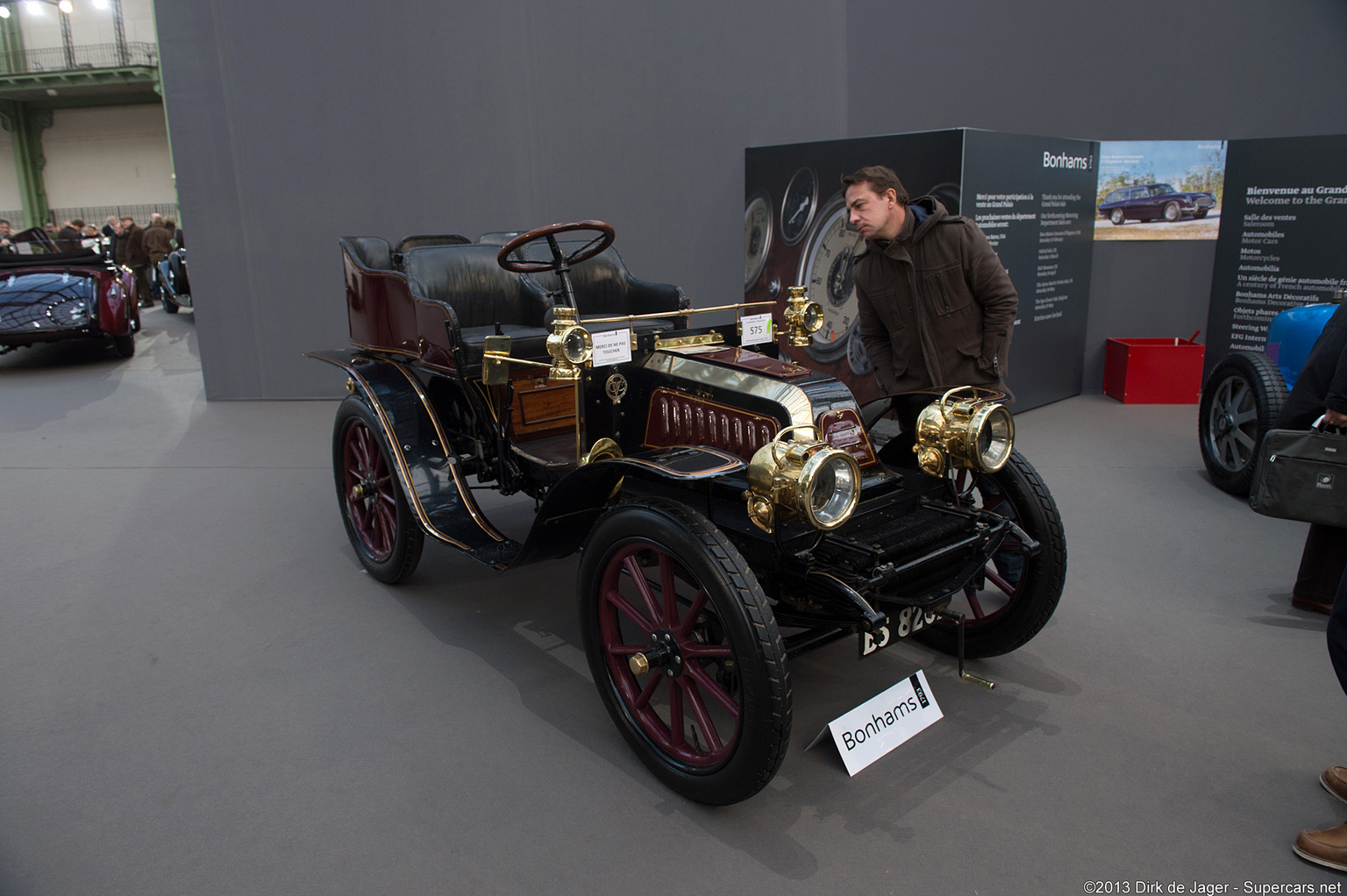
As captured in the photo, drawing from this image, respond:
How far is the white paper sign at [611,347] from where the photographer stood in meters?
2.51

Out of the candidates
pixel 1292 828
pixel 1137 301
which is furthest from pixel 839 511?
pixel 1137 301

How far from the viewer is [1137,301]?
688 centimetres

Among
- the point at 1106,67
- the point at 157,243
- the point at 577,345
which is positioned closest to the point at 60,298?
the point at 157,243

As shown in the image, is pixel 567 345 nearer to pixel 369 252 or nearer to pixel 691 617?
pixel 691 617

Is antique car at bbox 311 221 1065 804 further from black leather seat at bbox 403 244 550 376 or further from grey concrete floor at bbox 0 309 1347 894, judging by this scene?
grey concrete floor at bbox 0 309 1347 894

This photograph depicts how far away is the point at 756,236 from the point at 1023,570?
467 cm

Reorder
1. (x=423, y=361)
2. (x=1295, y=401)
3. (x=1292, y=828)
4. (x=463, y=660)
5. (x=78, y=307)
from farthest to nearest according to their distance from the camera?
(x=78, y=307) < (x=423, y=361) < (x=1295, y=401) < (x=463, y=660) < (x=1292, y=828)

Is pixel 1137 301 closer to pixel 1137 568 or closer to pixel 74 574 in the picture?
pixel 1137 568

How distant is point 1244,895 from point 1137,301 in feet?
19.9

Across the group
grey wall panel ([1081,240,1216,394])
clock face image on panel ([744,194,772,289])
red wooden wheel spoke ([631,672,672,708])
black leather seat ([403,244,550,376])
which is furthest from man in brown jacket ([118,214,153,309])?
red wooden wheel spoke ([631,672,672,708])

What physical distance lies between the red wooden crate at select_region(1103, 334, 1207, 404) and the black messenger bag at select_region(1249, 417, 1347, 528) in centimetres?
380

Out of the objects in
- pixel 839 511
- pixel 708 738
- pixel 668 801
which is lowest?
pixel 668 801

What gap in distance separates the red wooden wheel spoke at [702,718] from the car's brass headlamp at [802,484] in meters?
0.48

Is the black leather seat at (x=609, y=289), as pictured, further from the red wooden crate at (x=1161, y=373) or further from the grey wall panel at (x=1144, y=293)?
the grey wall panel at (x=1144, y=293)
